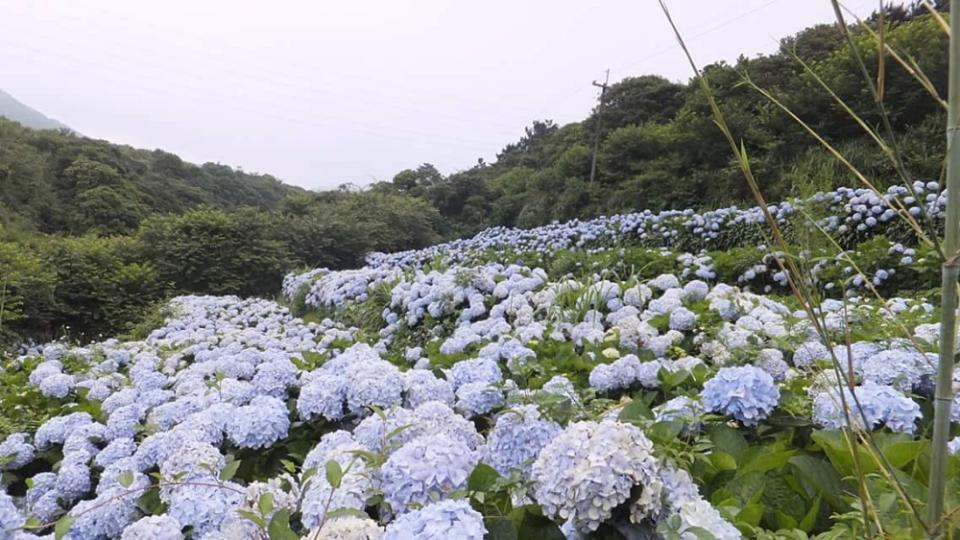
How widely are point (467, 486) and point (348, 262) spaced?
1198 cm

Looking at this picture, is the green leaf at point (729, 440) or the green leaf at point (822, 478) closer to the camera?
the green leaf at point (822, 478)

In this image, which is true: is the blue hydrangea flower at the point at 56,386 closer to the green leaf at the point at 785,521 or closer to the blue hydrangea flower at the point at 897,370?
the green leaf at the point at 785,521

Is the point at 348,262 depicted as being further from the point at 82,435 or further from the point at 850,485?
the point at 850,485

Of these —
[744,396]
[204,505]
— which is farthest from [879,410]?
[204,505]

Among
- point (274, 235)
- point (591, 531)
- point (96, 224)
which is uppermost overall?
point (96, 224)

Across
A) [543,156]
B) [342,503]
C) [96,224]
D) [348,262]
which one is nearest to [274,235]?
[348,262]


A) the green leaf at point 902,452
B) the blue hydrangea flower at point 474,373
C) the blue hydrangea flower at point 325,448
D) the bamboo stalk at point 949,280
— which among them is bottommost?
the green leaf at point 902,452

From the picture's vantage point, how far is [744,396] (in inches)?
51.6

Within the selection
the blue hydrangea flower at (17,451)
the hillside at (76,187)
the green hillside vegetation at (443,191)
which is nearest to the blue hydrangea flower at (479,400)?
the green hillside vegetation at (443,191)

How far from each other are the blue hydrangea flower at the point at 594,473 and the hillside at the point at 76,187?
17.4 m

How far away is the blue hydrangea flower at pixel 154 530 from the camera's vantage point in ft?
3.61

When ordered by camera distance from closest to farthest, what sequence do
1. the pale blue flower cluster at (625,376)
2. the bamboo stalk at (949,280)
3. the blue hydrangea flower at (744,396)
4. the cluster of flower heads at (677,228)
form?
1. the bamboo stalk at (949,280)
2. the blue hydrangea flower at (744,396)
3. the pale blue flower cluster at (625,376)
4. the cluster of flower heads at (677,228)

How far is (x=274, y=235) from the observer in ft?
38.2

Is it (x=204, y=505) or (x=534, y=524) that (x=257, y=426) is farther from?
(x=534, y=524)
